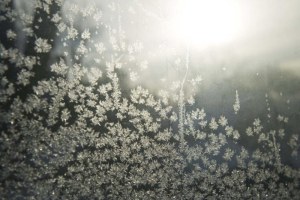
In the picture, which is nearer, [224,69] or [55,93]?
[55,93]

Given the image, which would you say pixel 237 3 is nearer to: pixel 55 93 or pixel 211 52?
pixel 211 52

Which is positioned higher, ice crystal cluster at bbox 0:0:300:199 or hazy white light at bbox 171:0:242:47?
hazy white light at bbox 171:0:242:47

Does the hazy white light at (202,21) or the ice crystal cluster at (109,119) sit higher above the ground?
the hazy white light at (202,21)

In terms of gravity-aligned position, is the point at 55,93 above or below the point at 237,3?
below

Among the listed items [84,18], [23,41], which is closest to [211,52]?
[84,18]
